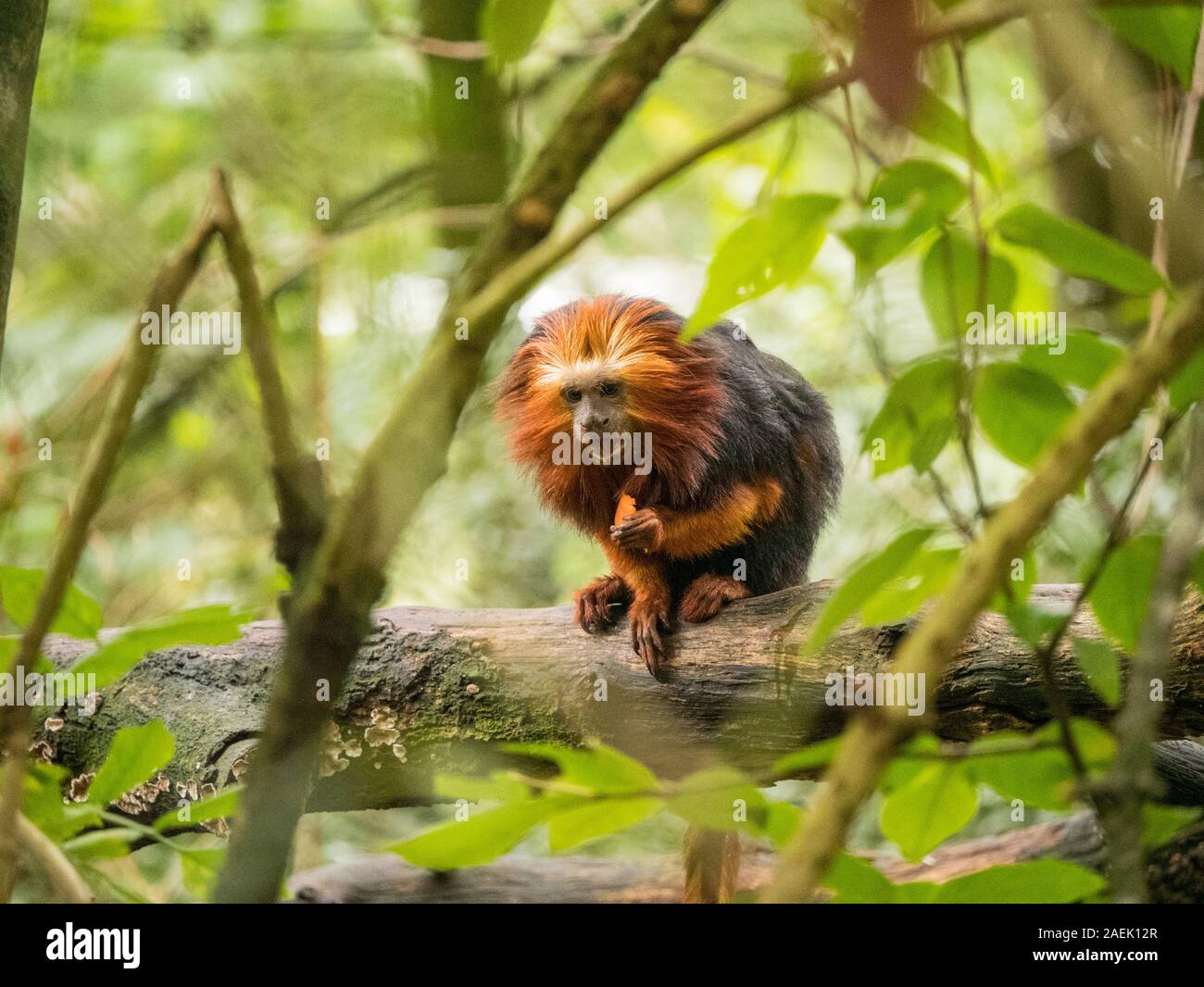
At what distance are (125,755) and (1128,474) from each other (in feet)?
8.18

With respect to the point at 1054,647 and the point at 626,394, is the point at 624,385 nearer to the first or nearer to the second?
the point at 626,394

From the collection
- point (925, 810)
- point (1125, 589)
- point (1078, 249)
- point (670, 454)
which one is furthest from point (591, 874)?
point (1078, 249)

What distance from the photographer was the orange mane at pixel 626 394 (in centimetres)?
228

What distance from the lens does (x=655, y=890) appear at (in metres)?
2.38

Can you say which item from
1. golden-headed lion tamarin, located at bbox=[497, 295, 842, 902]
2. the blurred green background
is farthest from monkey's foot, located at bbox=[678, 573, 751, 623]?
the blurred green background

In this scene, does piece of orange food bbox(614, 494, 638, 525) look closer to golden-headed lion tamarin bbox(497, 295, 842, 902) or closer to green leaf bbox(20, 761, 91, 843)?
golden-headed lion tamarin bbox(497, 295, 842, 902)

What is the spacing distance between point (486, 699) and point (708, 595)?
1.52 ft

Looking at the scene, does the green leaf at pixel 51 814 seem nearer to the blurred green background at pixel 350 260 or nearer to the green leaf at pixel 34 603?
the green leaf at pixel 34 603

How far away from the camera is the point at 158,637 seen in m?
0.87

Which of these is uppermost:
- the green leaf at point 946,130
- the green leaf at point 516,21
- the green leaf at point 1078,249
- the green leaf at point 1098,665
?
the green leaf at point 516,21

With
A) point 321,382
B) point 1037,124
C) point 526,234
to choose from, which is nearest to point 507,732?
point 321,382

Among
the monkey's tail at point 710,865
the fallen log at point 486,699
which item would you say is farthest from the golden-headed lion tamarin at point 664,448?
the monkey's tail at point 710,865

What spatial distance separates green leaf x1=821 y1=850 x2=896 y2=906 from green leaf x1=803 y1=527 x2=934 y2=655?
16 centimetres

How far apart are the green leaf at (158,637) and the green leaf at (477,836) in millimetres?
399
